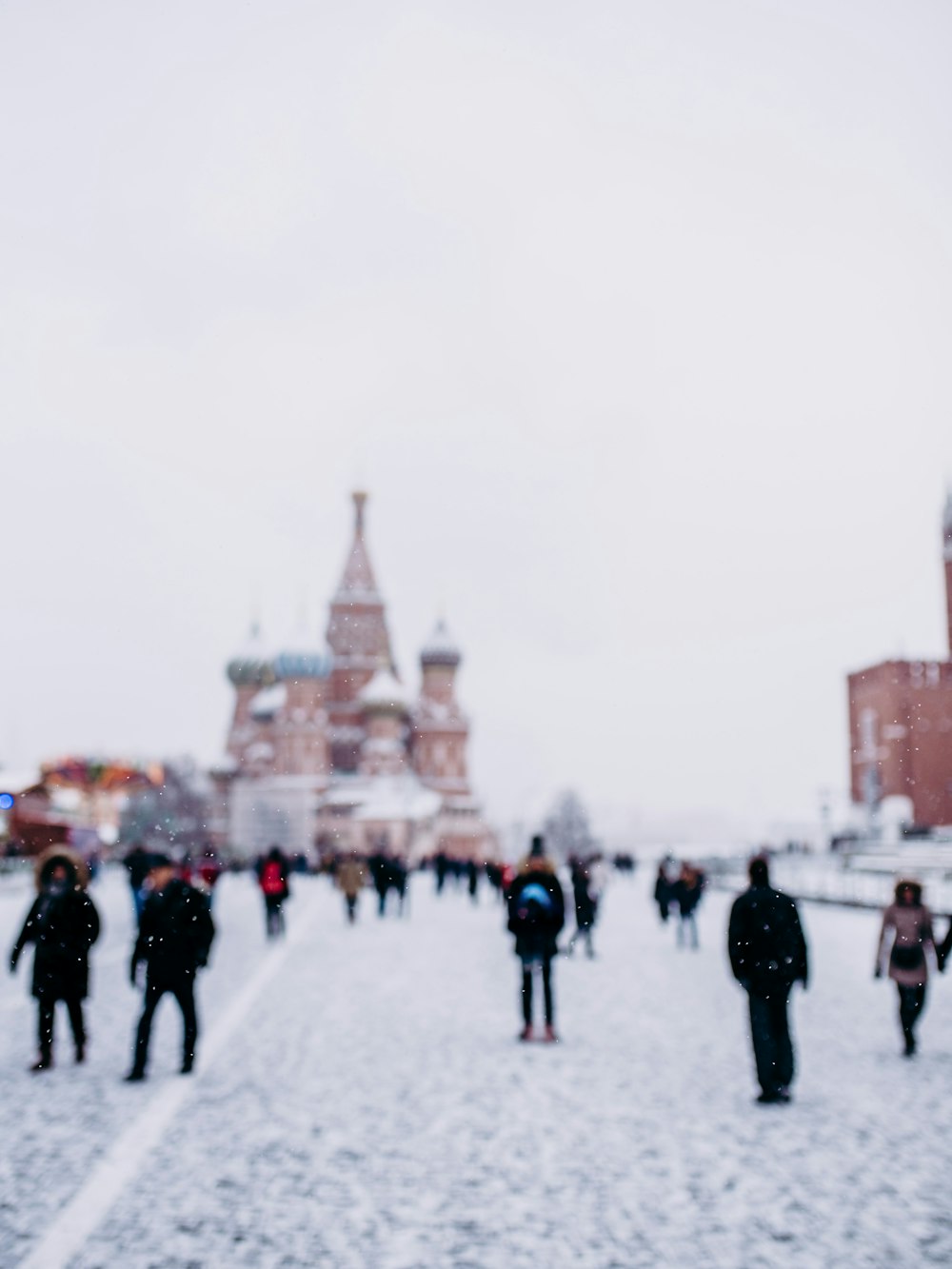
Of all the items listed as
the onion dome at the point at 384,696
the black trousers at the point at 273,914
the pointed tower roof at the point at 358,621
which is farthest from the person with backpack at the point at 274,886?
the pointed tower roof at the point at 358,621

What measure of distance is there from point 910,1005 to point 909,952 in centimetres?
35

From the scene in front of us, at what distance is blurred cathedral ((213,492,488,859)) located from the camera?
263 feet

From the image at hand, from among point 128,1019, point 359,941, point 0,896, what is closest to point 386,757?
point 0,896

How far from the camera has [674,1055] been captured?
29.7 ft

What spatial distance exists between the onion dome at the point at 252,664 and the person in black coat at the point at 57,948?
277 feet

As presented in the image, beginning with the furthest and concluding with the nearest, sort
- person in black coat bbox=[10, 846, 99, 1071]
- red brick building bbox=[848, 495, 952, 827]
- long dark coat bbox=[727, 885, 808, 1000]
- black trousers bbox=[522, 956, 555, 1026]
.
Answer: red brick building bbox=[848, 495, 952, 827], black trousers bbox=[522, 956, 555, 1026], person in black coat bbox=[10, 846, 99, 1071], long dark coat bbox=[727, 885, 808, 1000]

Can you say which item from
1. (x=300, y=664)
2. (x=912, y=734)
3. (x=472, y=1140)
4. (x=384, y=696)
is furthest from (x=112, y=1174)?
(x=300, y=664)

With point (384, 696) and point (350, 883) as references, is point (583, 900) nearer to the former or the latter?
point (350, 883)

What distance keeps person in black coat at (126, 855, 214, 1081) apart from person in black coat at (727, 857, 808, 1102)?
3.19m

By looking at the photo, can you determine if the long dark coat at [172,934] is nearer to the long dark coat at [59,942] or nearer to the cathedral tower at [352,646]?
the long dark coat at [59,942]

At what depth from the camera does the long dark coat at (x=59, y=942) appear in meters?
8.44

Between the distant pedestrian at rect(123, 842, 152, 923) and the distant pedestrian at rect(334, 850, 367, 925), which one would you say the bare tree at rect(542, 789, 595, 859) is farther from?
the distant pedestrian at rect(123, 842, 152, 923)

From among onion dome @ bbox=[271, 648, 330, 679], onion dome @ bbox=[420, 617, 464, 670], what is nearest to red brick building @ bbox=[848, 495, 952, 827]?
onion dome @ bbox=[420, 617, 464, 670]

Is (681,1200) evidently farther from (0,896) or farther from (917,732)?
(917,732)
